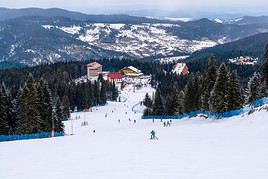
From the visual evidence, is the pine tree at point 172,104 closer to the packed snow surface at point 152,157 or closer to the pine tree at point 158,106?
the pine tree at point 158,106

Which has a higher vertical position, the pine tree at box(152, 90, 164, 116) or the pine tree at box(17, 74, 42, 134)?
the pine tree at box(17, 74, 42, 134)

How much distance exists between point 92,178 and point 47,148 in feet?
46.1

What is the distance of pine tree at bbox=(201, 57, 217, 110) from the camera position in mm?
59875

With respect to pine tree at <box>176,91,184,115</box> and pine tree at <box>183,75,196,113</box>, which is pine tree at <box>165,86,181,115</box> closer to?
pine tree at <box>176,91,184,115</box>

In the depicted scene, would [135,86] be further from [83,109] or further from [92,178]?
[92,178]

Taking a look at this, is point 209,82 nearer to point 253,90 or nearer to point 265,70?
point 265,70

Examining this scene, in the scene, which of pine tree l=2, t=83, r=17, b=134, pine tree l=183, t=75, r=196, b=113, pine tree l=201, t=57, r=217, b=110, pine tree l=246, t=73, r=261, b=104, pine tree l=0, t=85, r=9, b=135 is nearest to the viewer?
pine tree l=0, t=85, r=9, b=135

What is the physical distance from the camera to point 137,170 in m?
22.3

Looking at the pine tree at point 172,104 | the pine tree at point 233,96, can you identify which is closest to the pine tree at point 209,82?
the pine tree at point 233,96

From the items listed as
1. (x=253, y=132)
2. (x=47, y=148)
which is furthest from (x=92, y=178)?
(x=253, y=132)

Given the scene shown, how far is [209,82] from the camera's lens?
198 ft

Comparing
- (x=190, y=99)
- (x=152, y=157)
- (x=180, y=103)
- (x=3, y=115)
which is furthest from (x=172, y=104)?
(x=152, y=157)

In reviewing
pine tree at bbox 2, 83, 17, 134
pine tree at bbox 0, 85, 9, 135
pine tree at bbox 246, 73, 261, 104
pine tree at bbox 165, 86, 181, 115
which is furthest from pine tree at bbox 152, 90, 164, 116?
pine tree at bbox 0, 85, 9, 135

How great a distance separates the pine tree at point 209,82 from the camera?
59.9m
